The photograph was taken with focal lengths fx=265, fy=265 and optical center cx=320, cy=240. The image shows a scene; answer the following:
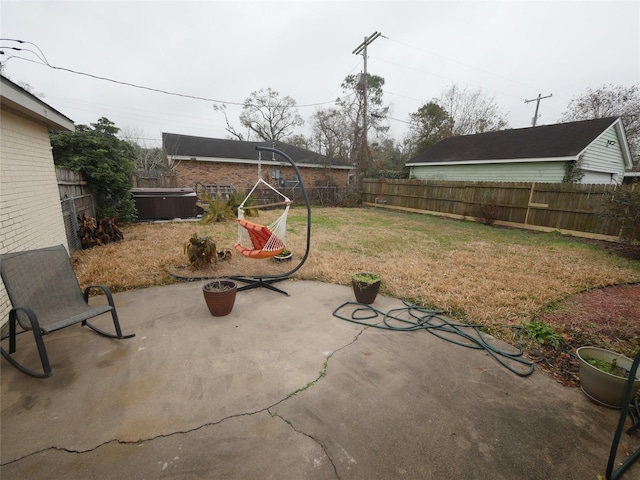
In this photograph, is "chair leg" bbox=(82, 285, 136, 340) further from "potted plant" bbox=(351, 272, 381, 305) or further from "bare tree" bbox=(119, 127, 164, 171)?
"bare tree" bbox=(119, 127, 164, 171)

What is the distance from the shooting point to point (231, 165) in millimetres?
14359

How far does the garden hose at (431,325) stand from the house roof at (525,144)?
10.4m

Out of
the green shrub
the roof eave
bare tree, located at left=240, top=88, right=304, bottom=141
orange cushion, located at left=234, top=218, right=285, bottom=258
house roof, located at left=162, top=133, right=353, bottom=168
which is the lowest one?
the green shrub

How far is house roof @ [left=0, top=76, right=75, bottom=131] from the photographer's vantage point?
254 cm

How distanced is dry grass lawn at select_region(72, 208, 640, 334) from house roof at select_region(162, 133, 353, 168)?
7.46 meters

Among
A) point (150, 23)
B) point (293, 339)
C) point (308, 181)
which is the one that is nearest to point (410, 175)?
point (308, 181)

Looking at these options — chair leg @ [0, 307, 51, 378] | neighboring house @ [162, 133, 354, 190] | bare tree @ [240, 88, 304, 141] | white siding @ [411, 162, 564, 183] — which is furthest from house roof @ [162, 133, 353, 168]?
chair leg @ [0, 307, 51, 378]

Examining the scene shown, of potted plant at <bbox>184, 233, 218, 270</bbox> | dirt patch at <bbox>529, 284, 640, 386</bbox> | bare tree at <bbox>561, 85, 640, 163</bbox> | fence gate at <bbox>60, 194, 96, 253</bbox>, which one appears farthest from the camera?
bare tree at <bbox>561, 85, 640, 163</bbox>

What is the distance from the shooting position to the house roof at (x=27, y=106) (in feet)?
8.32

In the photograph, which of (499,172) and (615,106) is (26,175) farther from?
(615,106)

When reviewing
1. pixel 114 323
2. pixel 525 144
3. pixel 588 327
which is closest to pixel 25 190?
pixel 114 323

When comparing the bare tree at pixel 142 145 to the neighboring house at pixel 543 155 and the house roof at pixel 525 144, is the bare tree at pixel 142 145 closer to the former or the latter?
the house roof at pixel 525 144

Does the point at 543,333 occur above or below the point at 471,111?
below

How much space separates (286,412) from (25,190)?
4.08m
